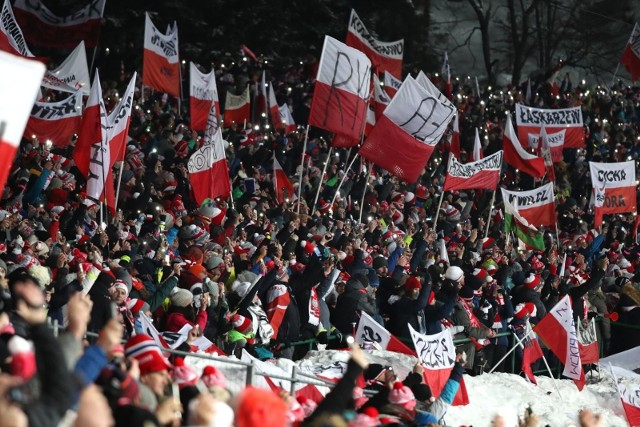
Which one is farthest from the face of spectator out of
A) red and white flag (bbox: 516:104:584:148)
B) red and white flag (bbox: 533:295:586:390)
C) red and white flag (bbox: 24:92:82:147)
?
red and white flag (bbox: 516:104:584:148)

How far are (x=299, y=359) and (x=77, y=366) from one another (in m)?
7.26

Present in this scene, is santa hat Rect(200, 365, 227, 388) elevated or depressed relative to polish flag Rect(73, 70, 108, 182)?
depressed

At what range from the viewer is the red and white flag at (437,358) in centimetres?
1202

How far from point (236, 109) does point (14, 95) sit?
18.9 meters

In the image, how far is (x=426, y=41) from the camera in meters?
43.8

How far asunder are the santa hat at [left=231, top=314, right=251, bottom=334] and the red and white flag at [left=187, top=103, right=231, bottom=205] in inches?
194

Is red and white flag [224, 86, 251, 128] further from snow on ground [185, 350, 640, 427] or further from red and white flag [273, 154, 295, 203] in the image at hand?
snow on ground [185, 350, 640, 427]

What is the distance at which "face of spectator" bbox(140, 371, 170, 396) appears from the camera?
21.8 feet

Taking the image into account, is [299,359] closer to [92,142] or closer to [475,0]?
[92,142]

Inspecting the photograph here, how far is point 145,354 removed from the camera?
7047mm

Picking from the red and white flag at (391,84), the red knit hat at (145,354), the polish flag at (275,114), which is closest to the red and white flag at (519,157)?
the red and white flag at (391,84)

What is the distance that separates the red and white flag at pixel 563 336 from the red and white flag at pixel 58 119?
21.4 feet

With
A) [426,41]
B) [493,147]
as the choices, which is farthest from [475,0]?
[493,147]

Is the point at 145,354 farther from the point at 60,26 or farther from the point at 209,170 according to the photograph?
the point at 60,26
